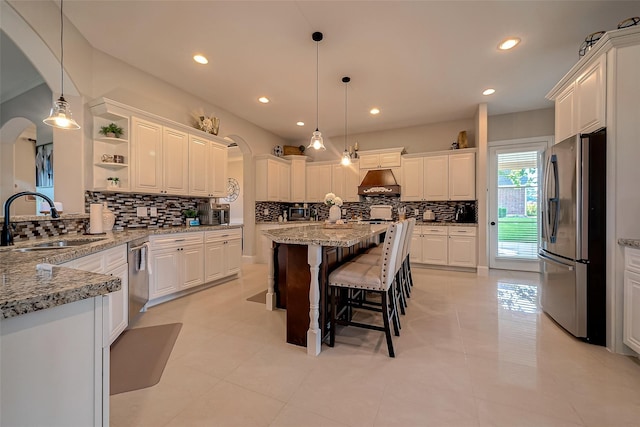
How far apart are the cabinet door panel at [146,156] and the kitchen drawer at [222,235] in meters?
0.84

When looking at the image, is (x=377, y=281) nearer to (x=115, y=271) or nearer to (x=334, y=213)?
(x=334, y=213)

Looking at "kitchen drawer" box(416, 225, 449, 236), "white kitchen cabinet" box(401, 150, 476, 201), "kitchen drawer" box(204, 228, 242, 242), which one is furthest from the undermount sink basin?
"white kitchen cabinet" box(401, 150, 476, 201)

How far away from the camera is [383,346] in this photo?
2146 millimetres

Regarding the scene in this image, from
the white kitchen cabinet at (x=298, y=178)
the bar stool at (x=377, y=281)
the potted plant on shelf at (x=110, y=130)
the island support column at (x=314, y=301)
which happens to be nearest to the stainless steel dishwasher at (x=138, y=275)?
the potted plant on shelf at (x=110, y=130)

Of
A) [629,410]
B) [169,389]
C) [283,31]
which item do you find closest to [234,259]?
[169,389]

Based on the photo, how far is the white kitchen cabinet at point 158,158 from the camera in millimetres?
3061

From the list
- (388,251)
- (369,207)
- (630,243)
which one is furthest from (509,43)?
(369,207)

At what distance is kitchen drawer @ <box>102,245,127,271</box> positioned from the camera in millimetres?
2016

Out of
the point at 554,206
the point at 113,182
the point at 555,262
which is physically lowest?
the point at 555,262

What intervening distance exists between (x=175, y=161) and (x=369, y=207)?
12.8 feet

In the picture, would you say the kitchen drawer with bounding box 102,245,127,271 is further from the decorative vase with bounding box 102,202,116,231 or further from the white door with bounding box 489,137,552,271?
the white door with bounding box 489,137,552,271

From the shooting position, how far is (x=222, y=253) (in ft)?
12.5

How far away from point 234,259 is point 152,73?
277 centimetres

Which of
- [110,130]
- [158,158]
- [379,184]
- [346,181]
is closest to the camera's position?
[110,130]
